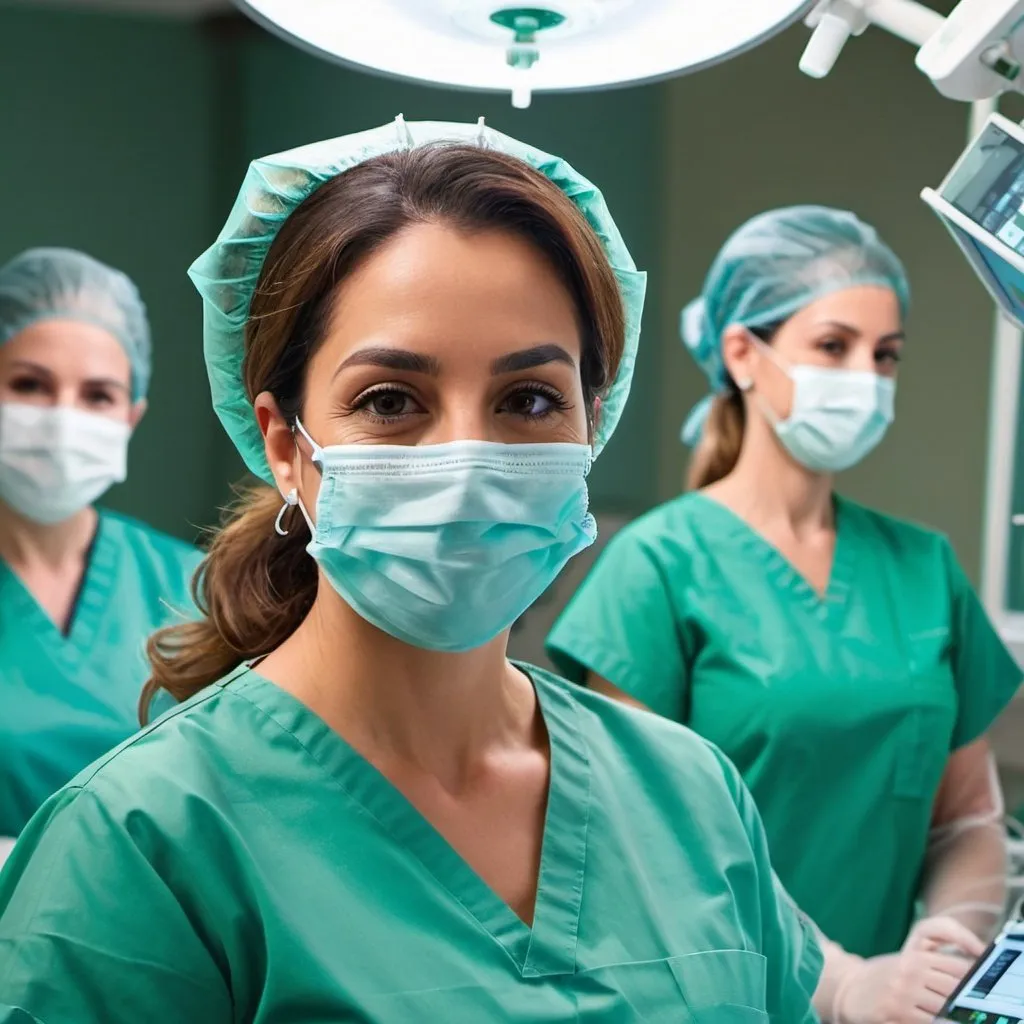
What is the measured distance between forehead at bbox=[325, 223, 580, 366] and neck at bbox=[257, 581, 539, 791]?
24cm

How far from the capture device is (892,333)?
198 centimetres

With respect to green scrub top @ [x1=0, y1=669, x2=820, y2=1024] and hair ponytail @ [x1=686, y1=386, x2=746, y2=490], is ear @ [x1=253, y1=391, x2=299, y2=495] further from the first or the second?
hair ponytail @ [x1=686, y1=386, x2=746, y2=490]

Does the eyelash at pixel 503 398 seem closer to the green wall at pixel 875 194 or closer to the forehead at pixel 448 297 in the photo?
the forehead at pixel 448 297

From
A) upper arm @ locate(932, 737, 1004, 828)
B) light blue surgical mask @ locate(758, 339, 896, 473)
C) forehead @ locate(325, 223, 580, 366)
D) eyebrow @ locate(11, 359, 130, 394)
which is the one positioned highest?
forehead @ locate(325, 223, 580, 366)

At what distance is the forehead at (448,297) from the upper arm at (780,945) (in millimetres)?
519

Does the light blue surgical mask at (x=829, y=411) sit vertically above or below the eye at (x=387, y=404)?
below

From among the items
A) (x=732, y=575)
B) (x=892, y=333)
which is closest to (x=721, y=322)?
(x=892, y=333)

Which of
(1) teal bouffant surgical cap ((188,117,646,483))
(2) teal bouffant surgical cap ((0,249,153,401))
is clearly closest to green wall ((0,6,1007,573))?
(2) teal bouffant surgical cap ((0,249,153,401))

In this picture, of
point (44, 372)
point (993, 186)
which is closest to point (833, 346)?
point (993, 186)

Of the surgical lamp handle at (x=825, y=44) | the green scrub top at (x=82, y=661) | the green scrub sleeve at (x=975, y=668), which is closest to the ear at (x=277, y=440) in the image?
the surgical lamp handle at (x=825, y=44)

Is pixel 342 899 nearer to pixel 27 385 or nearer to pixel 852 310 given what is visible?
pixel 852 310

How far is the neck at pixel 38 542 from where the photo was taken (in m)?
2.14

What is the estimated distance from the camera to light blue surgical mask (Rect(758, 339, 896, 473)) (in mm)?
1941

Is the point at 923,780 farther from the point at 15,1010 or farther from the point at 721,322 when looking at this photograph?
the point at 15,1010
